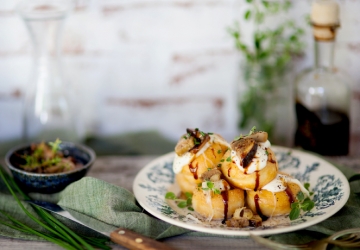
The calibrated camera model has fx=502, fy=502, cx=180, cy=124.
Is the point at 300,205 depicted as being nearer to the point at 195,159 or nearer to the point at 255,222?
the point at 255,222

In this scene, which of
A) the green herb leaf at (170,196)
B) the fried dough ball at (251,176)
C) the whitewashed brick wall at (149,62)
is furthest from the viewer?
the whitewashed brick wall at (149,62)

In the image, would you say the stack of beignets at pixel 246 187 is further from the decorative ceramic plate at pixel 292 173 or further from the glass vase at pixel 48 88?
the glass vase at pixel 48 88

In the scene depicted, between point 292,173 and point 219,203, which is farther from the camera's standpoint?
point 292,173

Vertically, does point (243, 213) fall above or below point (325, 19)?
below

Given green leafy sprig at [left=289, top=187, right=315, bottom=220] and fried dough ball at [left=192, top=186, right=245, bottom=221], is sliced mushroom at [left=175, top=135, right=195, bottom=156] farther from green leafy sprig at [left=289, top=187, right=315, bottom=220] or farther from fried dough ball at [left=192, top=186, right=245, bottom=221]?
green leafy sprig at [left=289, top=187, right=315, bottom=220]

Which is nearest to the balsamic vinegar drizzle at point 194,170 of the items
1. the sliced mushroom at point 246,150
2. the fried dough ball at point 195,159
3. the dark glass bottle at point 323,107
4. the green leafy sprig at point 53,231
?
the fried dough ball at point 195,159

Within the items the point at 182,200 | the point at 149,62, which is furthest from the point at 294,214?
the point at 149,62

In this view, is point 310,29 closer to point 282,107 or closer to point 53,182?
point 282,107
